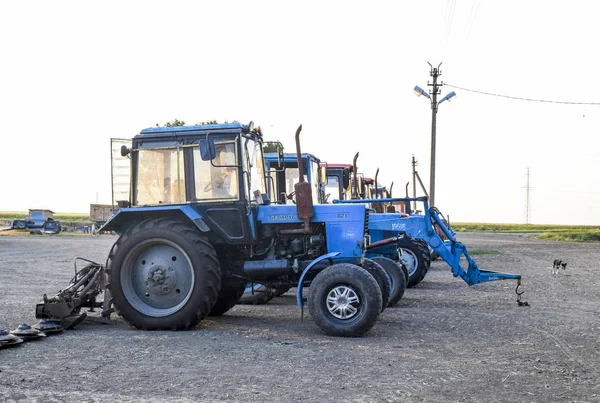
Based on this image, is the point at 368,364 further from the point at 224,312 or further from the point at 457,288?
the point at 457,288

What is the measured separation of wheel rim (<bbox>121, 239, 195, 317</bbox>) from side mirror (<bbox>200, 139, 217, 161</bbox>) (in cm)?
137

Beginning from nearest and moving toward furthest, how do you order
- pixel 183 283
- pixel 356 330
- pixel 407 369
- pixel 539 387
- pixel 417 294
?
pixel 539 387, pixel 407 369, pixel 356 330, pixel 183 283, pixel 417 294

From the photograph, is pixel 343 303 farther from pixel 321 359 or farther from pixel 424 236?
pixel 424 236

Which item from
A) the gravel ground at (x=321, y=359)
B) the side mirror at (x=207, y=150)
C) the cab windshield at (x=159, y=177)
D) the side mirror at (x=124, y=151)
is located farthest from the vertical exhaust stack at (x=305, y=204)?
the side mirror at (x=124, y=151)

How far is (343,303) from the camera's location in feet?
30.0

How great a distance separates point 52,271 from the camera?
19891mm

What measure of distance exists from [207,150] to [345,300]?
2.57 meters

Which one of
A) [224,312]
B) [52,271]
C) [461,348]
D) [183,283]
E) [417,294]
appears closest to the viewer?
[461,348]

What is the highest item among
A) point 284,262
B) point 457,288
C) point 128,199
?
point 128,199

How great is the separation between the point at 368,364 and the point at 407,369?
0.43 meters

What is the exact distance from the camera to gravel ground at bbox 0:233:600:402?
20.3ft

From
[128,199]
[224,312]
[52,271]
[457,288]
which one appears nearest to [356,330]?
[224,312]

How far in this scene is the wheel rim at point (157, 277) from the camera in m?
9.81

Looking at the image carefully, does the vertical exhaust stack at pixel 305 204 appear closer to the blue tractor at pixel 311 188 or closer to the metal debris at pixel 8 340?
the blue tractor at pixel 311 188
